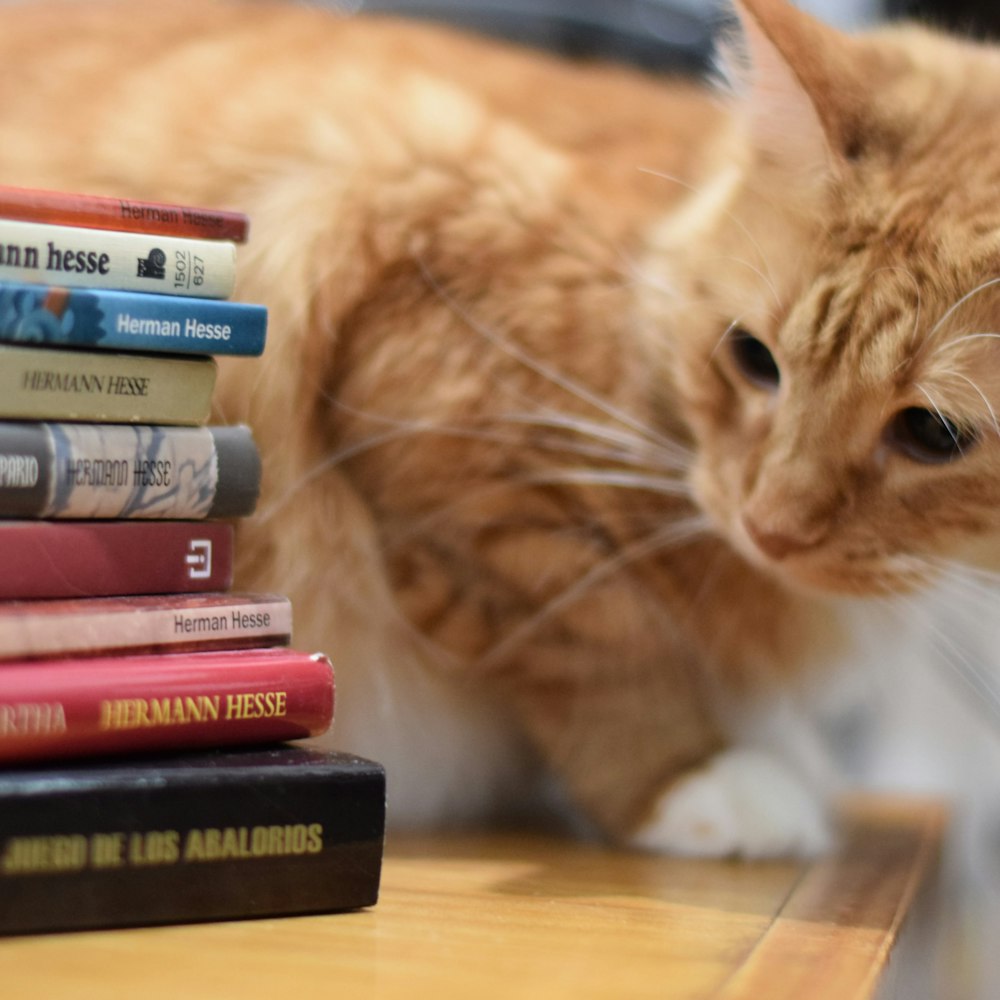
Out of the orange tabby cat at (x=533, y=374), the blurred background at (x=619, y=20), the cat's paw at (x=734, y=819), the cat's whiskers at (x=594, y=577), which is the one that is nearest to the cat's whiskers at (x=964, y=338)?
the orange tabby cat at (x=533, y=374)

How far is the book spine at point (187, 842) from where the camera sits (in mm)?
752

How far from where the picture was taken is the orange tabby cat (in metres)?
1.13

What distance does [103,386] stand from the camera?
2.80 ft


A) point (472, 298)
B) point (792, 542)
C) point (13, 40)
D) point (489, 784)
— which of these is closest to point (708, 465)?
point (792, 542)

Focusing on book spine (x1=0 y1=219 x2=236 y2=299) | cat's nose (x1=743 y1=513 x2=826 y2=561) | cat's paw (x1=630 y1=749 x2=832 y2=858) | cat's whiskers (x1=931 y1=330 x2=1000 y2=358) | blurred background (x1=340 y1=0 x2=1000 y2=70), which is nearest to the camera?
book spine (x1=0 y1=219 x2=236 y2=299)

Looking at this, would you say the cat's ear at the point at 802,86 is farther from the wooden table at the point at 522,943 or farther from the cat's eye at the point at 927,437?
the wooden table at the point at 522,943

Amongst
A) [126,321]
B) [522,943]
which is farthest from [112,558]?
[522,943]

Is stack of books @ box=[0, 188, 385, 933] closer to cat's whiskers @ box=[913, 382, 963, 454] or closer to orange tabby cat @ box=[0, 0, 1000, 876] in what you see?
orange tabby cat @ box=[0, 0, 1000, 876]

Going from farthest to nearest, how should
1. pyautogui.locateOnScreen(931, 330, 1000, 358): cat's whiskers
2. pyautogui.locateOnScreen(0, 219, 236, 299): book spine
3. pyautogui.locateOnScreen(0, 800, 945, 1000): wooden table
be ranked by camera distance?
pyautogui.locateOnScreen(931, 330, 1000, 358): cat's whiskers
pyautogui.locateOnScreen(0, 219, 236, 299): book spine
pyautogui.locateOnScreen(0, 800, 945, 1000): wooden table

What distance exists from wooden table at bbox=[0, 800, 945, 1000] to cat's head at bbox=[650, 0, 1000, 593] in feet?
0.97

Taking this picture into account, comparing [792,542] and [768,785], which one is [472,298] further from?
[768,785]

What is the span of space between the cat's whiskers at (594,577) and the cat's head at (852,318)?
11 cm

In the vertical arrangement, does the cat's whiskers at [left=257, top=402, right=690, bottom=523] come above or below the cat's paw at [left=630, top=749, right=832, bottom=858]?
above

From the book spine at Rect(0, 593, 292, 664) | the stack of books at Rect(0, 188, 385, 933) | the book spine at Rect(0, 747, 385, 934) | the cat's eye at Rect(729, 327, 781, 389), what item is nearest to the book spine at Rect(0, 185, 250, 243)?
the stack of books at Rect(0, 188, 385, 933)
